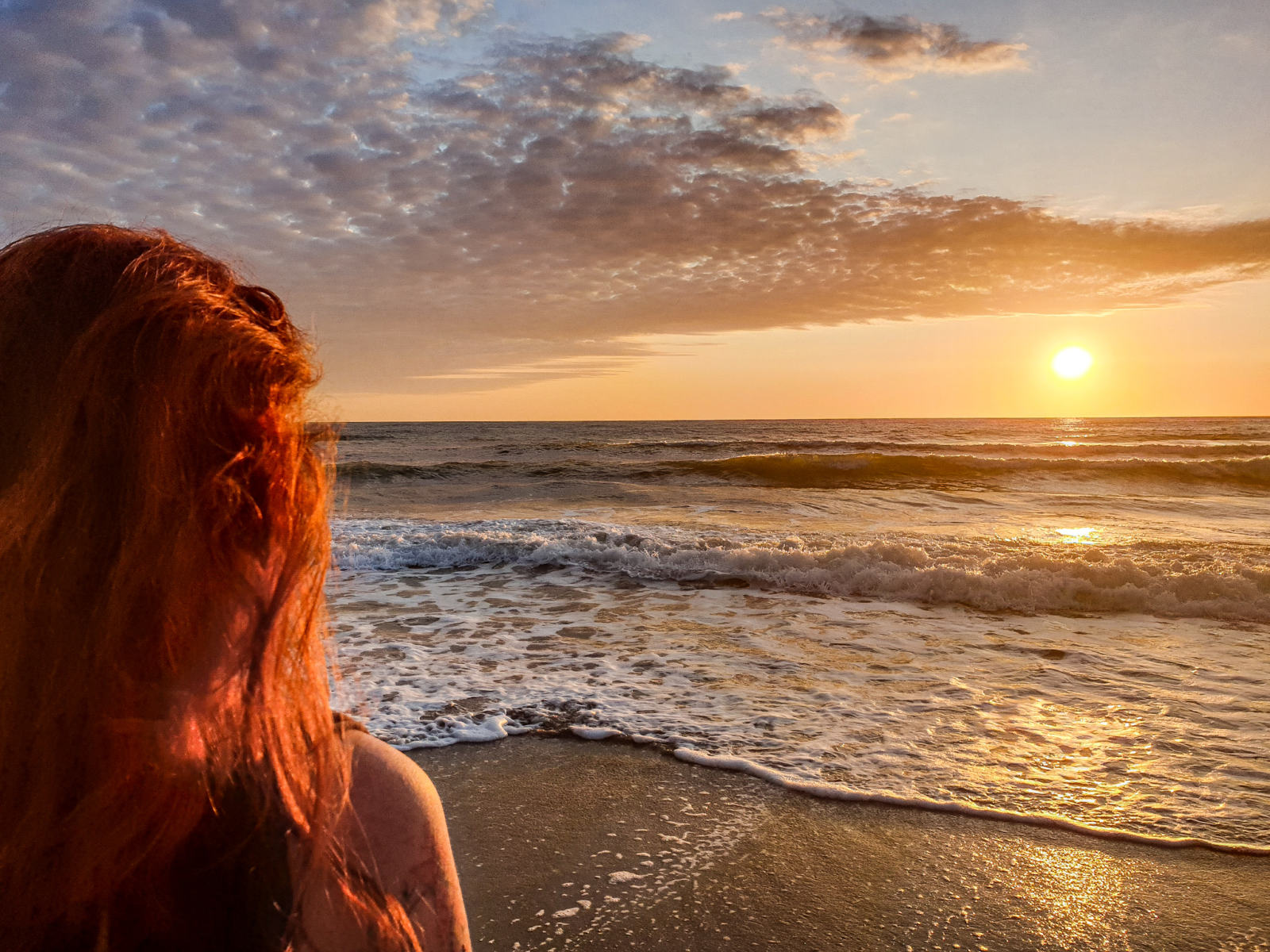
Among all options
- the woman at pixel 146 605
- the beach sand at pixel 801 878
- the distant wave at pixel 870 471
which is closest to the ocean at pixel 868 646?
the beach sand at pixel 801 878

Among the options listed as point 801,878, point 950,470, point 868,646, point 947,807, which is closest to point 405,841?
point 801,878

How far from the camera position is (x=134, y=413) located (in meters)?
0.71

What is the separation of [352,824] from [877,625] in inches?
277

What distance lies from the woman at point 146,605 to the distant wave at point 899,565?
27.3 feet

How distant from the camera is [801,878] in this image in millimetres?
3252

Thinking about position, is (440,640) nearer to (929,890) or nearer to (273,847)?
(929,890)

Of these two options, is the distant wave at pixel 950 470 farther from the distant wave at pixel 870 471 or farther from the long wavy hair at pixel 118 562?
the long wavy hair at pixel 118 562

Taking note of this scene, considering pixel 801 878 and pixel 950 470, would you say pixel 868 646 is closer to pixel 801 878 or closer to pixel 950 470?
pixel 801 878

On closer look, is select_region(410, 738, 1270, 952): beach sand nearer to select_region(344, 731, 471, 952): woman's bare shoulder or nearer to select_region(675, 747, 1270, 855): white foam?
select_region(675, 747, 1270, 855): white foam

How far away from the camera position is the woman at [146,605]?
2.30 ft

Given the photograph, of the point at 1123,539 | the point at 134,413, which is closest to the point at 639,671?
the point at 134,413

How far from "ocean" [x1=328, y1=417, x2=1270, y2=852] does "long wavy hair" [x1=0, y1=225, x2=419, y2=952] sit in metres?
0.44

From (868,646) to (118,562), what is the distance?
6535 mm

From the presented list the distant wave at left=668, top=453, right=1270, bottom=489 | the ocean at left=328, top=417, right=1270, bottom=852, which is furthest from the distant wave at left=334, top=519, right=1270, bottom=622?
the distant wave at left=668, top=453, right=1270, bottom=489
